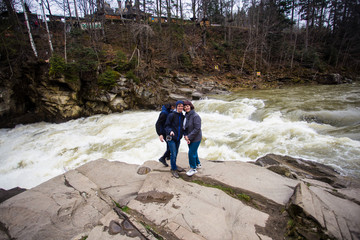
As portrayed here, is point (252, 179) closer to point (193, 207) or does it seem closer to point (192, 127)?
point (193, 207)

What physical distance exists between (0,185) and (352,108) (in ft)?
53.9

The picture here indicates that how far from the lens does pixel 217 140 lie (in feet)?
24.8

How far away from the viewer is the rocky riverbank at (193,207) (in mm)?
2441

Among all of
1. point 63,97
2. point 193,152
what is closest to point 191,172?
point 193,152

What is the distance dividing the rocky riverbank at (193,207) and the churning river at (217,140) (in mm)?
1805

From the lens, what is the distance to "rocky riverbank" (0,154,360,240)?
8.01 ft

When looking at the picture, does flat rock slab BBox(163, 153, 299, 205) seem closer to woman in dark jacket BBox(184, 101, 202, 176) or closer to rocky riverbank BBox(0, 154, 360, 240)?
rocky riverbank BBox(0, 154, 360, 240)

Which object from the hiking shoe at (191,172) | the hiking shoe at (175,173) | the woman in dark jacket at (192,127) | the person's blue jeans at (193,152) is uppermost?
the woman in dark jacket at (192,127)

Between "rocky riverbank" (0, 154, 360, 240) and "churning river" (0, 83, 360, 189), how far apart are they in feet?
5.92

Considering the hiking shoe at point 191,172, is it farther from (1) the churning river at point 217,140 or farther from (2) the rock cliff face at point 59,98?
(2) the rock cliff face at point 59,98

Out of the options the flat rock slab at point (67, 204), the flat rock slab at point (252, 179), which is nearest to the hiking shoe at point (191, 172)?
the flat rock slab at point (252, 179)

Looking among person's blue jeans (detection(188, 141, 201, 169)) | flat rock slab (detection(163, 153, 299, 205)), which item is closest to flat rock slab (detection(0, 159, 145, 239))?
person's blue jeans (detection(188, 141, 201, 169))

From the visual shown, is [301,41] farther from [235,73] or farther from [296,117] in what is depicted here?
[296,117]

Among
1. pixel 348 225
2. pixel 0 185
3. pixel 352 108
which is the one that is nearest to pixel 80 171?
pixel 0 185
